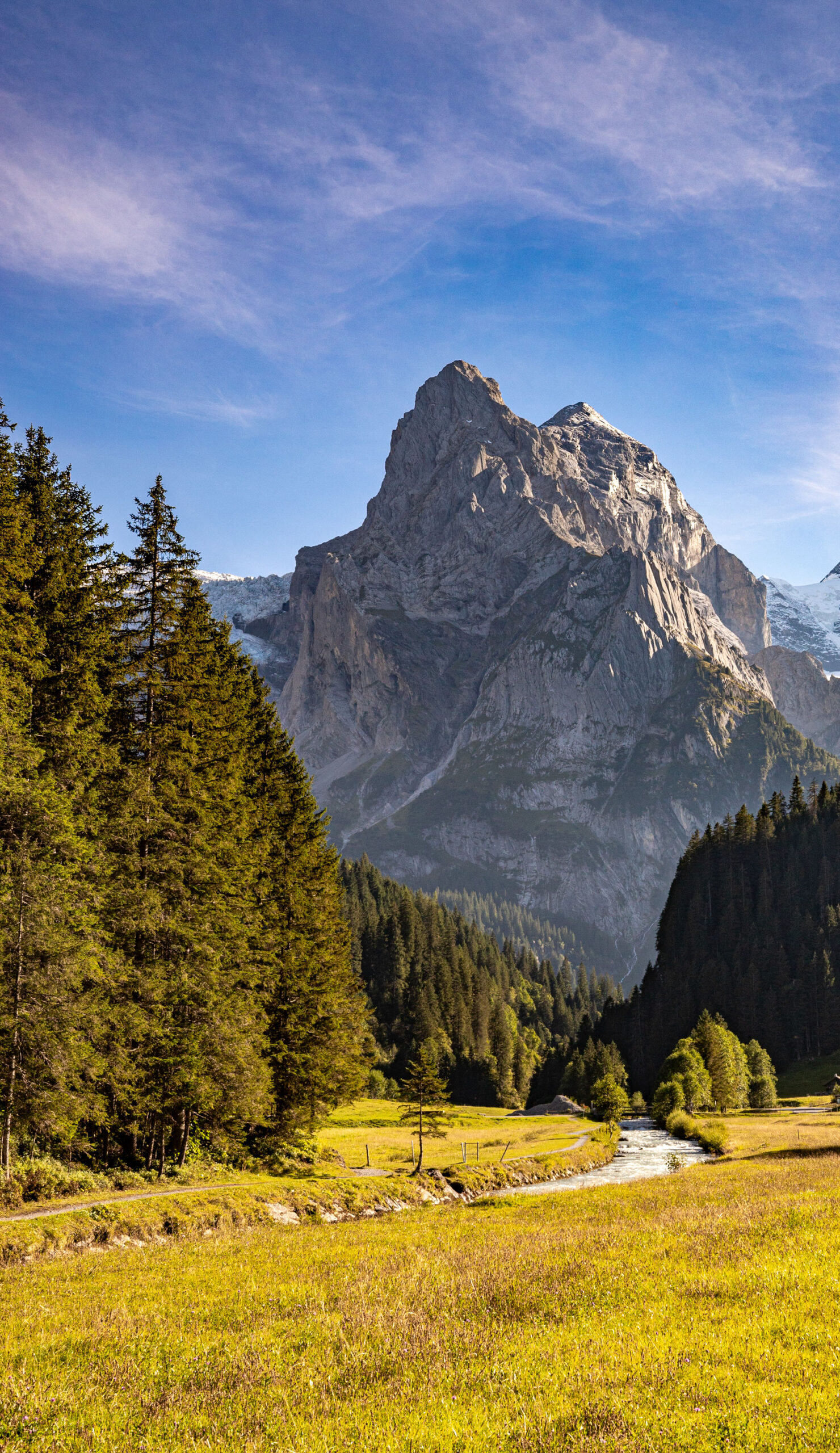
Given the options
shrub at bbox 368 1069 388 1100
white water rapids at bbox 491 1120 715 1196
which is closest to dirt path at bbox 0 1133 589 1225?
white water rapids at bbox 491 1120 715 1196

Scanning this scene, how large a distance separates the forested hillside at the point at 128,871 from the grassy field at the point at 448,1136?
17292 mm

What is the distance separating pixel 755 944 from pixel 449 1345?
481ft

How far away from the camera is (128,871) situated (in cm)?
3008

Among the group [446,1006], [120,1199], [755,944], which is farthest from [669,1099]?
[120,1199]

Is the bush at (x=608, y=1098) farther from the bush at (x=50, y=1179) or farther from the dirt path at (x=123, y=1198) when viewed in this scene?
the bush at (x=50, y=1179)

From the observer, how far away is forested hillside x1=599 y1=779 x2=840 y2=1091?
429 ft

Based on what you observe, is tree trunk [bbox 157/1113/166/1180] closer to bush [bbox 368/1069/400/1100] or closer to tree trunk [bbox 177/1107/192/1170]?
tree trunk [bbox 177/1107/192/1170]

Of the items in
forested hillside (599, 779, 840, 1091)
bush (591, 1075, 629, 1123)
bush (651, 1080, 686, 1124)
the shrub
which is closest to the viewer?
bush (651, 1080, 686, 1124)

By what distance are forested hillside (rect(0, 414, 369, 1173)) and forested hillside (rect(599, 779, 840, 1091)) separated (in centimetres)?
10348

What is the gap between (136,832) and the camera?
98.7 feet

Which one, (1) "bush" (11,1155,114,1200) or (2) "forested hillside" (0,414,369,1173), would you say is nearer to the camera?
(1) "bush" (11,1155,114,1200)

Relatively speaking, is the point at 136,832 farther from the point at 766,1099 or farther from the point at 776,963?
the point at 776,963

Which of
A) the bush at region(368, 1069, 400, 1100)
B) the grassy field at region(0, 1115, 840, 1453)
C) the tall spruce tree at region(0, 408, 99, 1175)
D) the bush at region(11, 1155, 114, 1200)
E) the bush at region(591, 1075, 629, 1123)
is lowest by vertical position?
the bush at region(368, 1069, 400, 1100)

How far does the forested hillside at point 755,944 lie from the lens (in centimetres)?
13062
